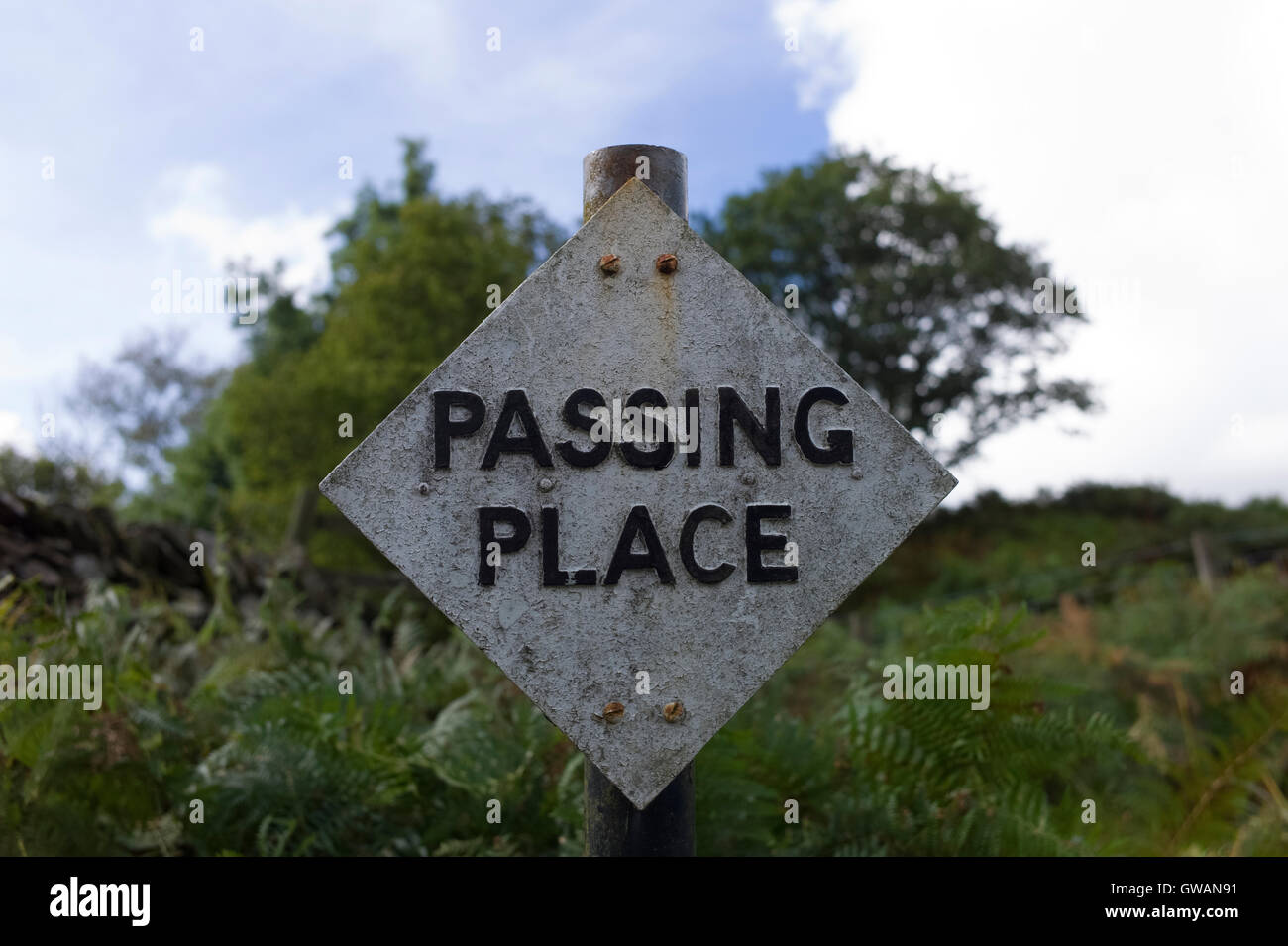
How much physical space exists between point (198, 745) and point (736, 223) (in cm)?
2041

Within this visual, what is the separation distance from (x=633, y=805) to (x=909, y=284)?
21.4 metres

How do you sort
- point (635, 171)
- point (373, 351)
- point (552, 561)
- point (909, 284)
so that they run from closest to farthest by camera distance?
point (552, 561) → point (635, 171) → point (373, 351) → point (909, 284)

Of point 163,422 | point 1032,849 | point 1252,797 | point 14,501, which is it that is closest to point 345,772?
point 1032,849

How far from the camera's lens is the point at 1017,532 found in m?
21.7

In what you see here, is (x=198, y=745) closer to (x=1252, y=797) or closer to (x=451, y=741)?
(x=451, y=741)

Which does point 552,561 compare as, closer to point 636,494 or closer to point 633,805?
point 636,494

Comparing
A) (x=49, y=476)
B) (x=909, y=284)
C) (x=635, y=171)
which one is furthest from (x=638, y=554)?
(x=909, y=284)

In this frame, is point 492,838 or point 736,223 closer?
point 492,838

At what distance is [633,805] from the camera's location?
180cm

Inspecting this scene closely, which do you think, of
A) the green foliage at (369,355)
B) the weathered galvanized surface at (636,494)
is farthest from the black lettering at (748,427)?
the green foliage at (369,355)

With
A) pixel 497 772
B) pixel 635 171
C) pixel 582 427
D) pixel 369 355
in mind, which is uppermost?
pixel 369 355

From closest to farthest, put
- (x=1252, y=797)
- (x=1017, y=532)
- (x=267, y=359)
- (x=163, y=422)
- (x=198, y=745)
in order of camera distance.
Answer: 1. (x=198, y=745)
2. (x=1252, y=797)
3. (x=1017, y=532)
4. (x=267, y=359)
5. (x=163, y=422)

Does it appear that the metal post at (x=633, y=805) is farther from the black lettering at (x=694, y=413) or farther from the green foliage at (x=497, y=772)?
the green foliage at (x=497, y=772)

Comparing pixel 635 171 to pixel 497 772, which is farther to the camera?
pixel 497 772
